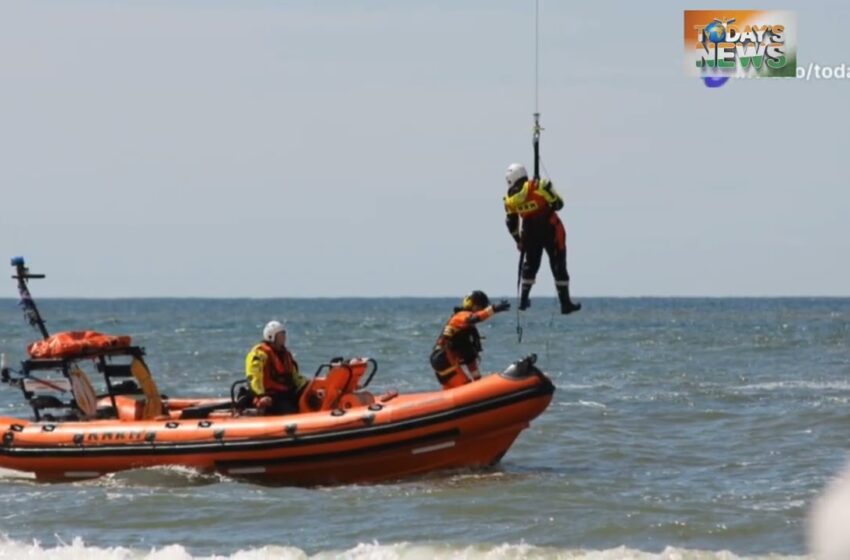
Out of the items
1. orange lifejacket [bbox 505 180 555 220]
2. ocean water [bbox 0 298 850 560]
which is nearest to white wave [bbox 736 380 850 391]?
ocean water [bbox 0 298 850 560]

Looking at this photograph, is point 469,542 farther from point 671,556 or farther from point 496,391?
point 496,391

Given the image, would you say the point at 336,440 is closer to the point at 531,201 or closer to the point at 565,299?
the point at 565,299

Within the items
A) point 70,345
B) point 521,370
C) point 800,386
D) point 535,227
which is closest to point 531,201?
point 535,227

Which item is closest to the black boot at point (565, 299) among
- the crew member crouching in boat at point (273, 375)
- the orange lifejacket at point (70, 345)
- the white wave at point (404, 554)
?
the white wave at point (404, 554)

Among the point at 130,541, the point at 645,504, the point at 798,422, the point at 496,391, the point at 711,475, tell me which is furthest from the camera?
the point at 798,422

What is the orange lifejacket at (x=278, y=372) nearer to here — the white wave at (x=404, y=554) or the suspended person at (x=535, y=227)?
the suspended person at (x=535, y=227)

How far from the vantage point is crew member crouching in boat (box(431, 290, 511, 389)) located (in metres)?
12.7

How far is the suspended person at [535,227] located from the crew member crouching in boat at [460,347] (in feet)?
5.37

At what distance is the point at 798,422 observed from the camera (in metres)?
17.4

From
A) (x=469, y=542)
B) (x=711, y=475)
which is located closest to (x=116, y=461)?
(x=469, y=542)

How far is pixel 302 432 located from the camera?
12430 mm

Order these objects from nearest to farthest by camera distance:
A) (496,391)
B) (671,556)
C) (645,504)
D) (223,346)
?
(671,556) → (645,504) → (496,391) → (223,346)

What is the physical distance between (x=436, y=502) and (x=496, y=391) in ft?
3.81

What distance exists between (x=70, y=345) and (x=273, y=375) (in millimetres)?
1668
